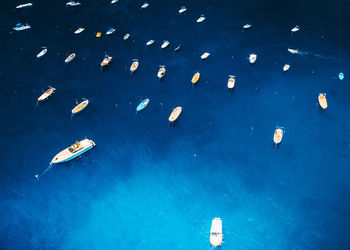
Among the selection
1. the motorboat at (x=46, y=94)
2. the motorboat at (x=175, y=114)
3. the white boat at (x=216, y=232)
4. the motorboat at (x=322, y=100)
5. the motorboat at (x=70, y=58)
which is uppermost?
the motorboat at (x=70, y=58)

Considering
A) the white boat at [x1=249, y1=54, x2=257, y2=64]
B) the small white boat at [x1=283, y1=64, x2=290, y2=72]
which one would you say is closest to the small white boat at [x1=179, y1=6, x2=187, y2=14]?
the white boat at [x1=249, y1=54, x2=257, y2=64]

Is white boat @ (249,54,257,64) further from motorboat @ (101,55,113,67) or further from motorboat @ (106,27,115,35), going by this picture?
motorboat @ (106,27,115,35)

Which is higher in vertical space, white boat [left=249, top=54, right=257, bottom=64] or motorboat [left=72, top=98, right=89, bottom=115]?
motorboat [left=72, top=98, right=89, bottom=115]

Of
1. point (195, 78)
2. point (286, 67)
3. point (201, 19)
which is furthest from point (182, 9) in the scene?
point (286, 67)

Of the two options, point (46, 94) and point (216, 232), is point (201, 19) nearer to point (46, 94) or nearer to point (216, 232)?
point (46, 94)

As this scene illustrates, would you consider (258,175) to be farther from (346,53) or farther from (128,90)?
(346,53)

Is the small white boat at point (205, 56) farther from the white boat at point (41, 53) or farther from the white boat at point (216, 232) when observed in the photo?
the white boat at point (216, 232)

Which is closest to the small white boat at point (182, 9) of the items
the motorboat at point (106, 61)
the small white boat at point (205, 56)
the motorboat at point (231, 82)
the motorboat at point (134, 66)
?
the small white boat at point (205, 56)
